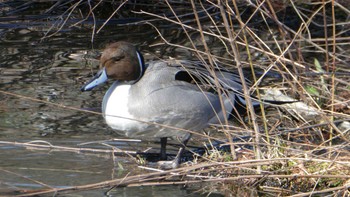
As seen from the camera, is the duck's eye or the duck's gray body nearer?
the duck's gray body

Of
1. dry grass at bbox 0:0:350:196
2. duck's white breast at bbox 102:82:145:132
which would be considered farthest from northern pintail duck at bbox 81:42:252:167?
dry grass at bbox 0:0:350:196

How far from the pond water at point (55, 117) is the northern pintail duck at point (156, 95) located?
0.25 m

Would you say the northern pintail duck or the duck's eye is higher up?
the duck's eye

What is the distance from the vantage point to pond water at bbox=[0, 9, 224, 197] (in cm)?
429

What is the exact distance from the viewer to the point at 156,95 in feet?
15.1

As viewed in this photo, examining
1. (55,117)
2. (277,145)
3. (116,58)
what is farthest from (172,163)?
(55,117)

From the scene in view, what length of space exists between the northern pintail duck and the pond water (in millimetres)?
249

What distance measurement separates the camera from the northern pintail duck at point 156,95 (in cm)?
457

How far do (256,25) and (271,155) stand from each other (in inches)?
174

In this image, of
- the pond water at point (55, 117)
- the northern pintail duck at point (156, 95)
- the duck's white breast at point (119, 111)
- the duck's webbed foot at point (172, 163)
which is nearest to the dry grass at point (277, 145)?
the duck's webbed foot at point (172, 163)

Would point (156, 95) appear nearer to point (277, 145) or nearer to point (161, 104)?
point (161, 104)

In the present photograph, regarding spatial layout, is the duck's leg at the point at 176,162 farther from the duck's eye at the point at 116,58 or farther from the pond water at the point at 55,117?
the duck's eye at the point at 116,58

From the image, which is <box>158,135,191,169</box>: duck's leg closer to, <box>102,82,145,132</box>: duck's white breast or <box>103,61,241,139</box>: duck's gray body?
<box>103,61,241,139</box>: duck's gray body

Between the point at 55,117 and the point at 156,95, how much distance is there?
126 cm
